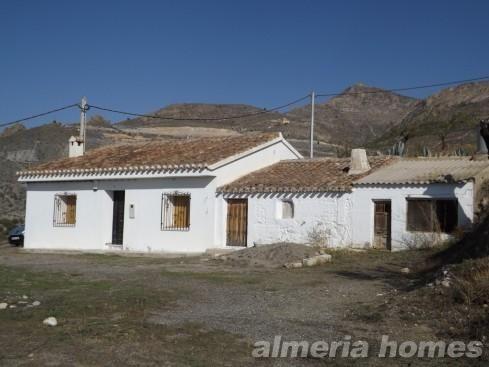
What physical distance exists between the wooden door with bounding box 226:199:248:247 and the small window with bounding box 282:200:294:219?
1.33m

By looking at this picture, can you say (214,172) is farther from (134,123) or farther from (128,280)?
(134,123)

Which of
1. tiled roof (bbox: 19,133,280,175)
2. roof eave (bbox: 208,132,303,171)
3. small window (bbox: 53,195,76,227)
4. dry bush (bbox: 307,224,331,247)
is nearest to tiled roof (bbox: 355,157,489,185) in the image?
dry bush (bbox: 307,224,331,247)

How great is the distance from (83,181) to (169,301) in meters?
13.6

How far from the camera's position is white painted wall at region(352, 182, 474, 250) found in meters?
16.3

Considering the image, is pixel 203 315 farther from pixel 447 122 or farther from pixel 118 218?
pixel 447 122

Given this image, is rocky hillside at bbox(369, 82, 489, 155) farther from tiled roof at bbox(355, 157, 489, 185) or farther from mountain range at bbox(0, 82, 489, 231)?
tiled roof at bbox(355, 157, 489, 185)

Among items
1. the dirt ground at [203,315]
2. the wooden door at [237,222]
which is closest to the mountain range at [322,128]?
the wooden door at [237,222]

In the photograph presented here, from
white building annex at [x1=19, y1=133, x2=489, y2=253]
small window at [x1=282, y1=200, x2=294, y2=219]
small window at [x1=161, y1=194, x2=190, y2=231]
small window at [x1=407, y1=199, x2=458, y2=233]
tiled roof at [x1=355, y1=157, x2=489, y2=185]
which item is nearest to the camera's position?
small window at [x1=407, y1=199, x2=458, y2=233]

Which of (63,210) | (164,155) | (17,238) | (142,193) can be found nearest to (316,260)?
(142,193)

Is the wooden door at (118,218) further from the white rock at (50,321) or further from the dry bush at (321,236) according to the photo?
the white rock at (50,321)

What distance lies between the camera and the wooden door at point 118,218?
21.3 meters

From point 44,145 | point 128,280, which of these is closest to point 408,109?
point 44,145

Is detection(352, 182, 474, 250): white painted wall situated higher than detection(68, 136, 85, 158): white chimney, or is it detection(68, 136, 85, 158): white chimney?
detection(68, 136, 85, 158): white chimney

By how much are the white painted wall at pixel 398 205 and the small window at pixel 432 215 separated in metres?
0.20
